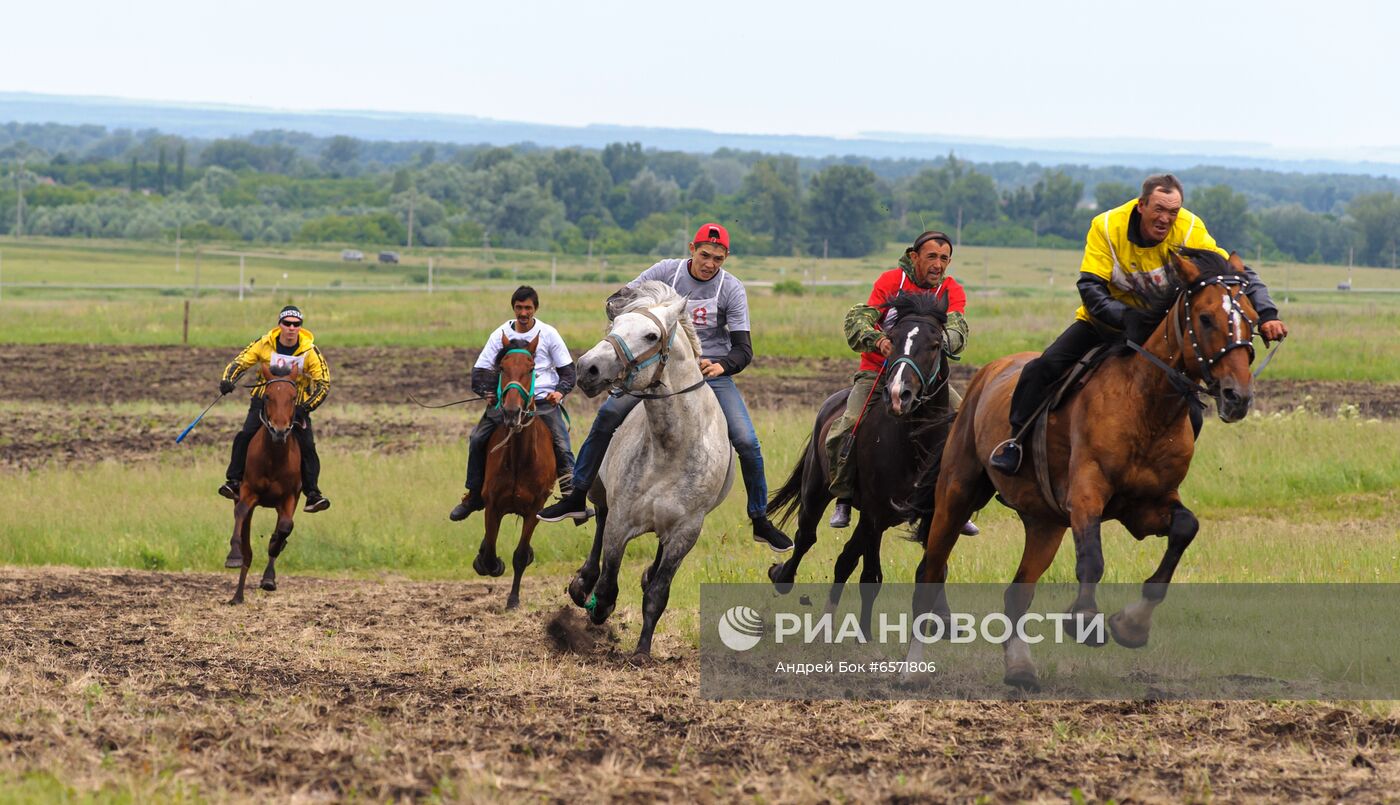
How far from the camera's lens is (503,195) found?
121562mm

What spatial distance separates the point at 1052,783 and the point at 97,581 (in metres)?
9.77

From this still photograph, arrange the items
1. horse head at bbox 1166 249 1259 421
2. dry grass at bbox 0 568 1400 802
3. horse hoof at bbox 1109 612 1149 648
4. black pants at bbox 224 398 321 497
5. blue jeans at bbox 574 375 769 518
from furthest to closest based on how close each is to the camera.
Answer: black pants at bbox 224 398 321 497
blue jeans at bbox 574 375 769 518
horse hoof at bbox 1109 612 1149 648
horse head at bbox 1166 249 1259 421
dry grass at bbox 0 568 1400 802

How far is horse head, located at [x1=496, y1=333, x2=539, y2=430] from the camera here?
12.4 metres

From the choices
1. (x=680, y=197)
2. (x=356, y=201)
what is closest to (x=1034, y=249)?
(x=680, y=197)

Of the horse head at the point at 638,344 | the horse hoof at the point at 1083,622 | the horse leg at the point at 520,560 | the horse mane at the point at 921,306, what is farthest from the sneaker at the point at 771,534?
the horse leg at the point at 520,560

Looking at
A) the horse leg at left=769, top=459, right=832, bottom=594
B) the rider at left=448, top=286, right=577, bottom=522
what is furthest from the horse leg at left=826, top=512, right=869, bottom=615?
the rider at left=448, top=286, right=577, bottom=522

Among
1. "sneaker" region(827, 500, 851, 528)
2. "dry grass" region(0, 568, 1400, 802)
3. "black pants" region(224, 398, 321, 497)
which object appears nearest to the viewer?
"dry grass" region(0, 568, 1400, 802)

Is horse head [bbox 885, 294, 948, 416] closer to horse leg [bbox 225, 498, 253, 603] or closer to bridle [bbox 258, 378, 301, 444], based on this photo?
bridle [bbox 258, 378, 301, 444]

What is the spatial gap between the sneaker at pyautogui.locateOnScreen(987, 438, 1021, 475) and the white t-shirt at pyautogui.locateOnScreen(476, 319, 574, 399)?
4.69m

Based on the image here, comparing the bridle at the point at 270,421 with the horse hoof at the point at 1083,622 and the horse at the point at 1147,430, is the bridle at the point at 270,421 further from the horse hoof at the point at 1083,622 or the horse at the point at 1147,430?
the horse hoof at the point at 1083,622

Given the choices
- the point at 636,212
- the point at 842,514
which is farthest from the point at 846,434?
the point at 636,212

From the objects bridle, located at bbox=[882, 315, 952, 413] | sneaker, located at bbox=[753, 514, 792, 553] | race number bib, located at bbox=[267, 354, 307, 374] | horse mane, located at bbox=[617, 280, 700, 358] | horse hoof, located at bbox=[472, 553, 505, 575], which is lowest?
horse hoof, located at bbox=[472, 553, 505, 575]

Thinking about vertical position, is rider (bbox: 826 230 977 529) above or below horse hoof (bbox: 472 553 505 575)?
above

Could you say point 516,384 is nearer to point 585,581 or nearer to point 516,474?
point 516,474
